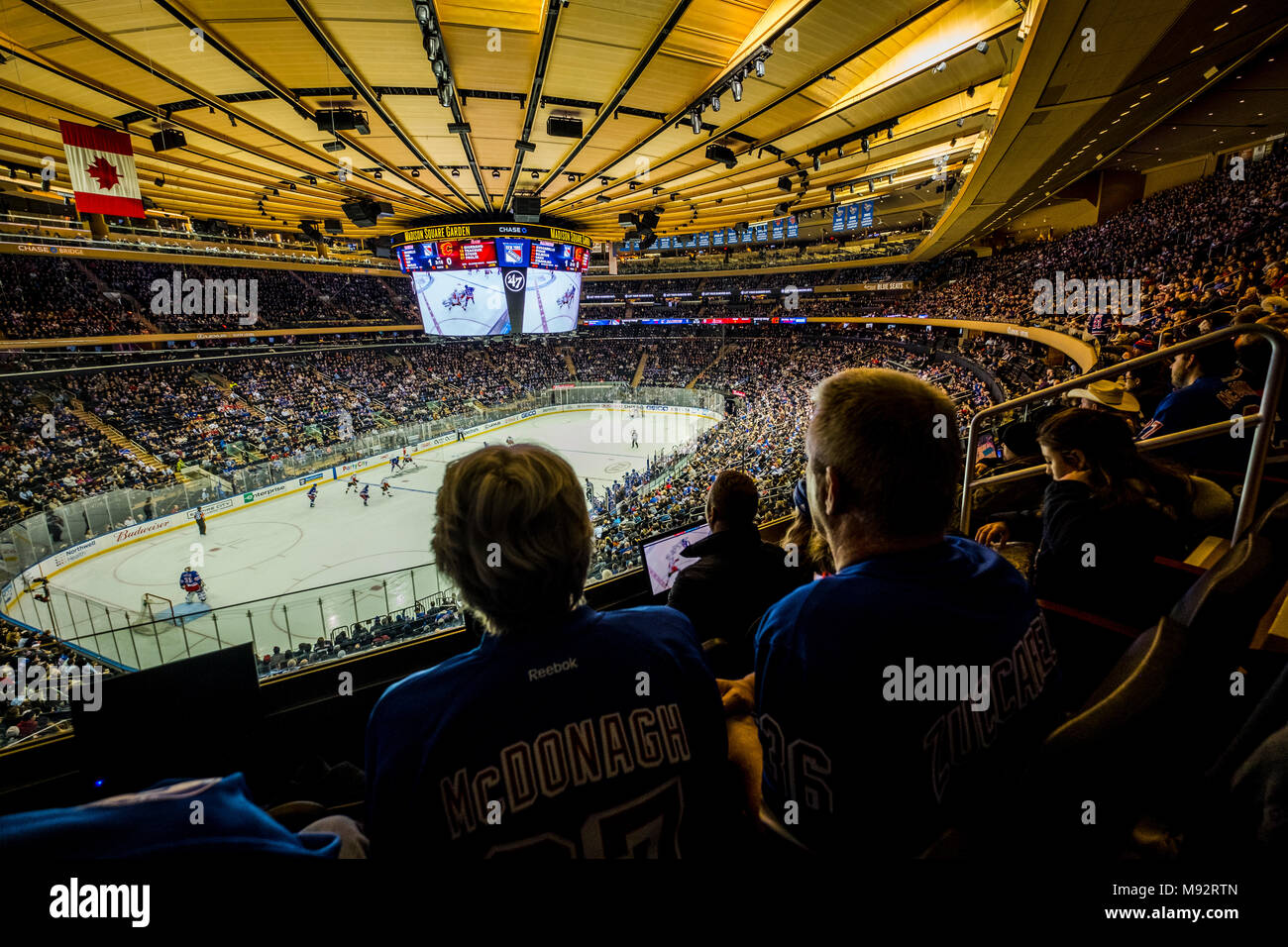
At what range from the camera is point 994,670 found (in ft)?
3.96

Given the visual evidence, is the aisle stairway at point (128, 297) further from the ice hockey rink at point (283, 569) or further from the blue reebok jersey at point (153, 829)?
the blue reebok jersey at point (153, 829)

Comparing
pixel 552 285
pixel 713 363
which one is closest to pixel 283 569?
pixel 552 285

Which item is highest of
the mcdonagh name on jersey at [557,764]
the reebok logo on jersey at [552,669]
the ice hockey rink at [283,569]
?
the reebok logo on jersey at [552,669]

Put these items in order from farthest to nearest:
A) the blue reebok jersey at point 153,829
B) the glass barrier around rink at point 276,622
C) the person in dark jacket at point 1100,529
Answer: the glass barrier around rink at point 276,622
the person in dark jacket at point 1100,529
the blue reebok jersey at point 153,829

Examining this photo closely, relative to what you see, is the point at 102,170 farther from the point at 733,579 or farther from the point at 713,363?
the point at 713,363

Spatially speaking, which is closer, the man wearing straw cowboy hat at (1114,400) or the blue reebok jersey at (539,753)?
the blue reebok jersey at (539,753)

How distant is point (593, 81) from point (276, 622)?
27.7 ft

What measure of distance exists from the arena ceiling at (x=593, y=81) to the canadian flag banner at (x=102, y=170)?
50 cm

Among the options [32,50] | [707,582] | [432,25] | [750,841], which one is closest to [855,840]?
[750,841]

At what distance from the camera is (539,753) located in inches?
43.6

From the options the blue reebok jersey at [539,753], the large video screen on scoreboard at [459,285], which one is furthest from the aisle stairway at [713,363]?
the blue reebok jersey at [539,753]

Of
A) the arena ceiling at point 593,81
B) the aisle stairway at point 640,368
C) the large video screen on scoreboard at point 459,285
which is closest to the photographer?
the arena ceiling at point 593,81

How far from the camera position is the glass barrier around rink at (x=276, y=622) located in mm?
6527

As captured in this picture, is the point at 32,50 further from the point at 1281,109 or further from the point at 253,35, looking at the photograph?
the point at 1281,109
